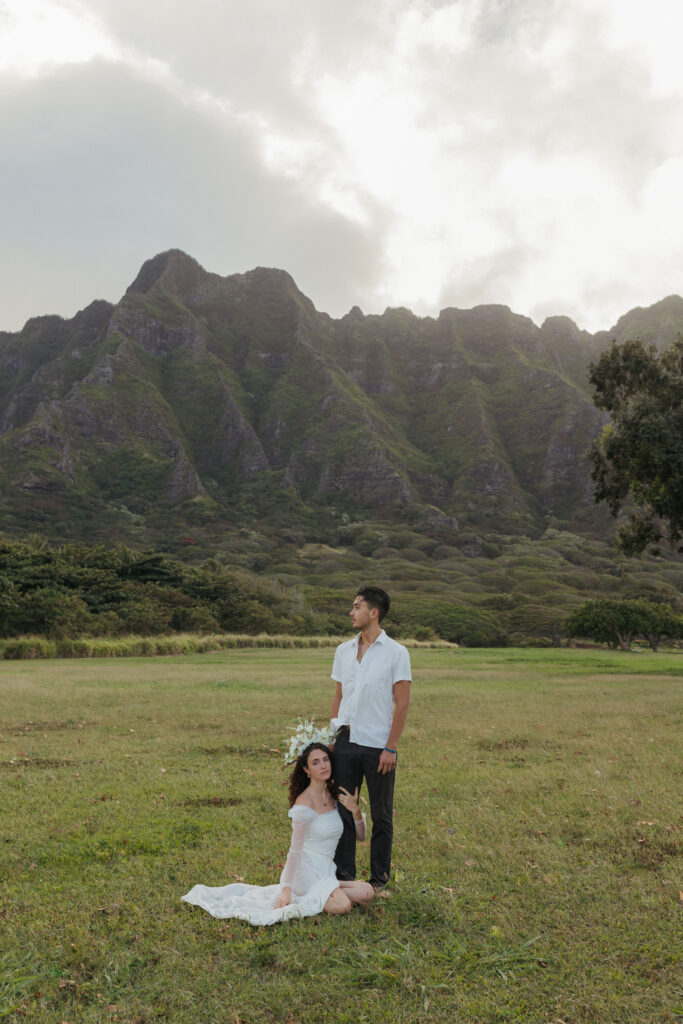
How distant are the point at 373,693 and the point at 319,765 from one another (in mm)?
830

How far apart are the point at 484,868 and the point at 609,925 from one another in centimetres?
149

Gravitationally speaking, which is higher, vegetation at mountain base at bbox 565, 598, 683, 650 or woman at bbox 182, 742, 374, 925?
woman at bbox 182, 742, 374, 925

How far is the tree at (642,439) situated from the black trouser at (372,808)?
63.0 ft

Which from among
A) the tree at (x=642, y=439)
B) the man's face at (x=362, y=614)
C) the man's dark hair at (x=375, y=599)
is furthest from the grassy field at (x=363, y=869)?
the tree at (x=642, y=439)

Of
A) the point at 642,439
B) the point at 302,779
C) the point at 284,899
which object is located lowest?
the point at 284,899

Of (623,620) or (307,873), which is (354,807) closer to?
(307,873)

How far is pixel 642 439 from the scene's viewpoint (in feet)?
71.5

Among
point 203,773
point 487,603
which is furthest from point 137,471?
point 203,773

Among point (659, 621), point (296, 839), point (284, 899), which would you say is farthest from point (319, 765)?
point (659, 621)

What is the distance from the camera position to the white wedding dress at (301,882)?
537 centimetres

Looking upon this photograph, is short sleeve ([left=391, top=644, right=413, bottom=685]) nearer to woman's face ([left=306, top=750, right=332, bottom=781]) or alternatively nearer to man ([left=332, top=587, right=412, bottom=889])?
man ([left=332, top=587, right=412, bottom=889])

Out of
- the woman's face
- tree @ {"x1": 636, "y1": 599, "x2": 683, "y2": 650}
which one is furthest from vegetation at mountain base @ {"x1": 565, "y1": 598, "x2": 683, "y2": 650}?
the woman's face

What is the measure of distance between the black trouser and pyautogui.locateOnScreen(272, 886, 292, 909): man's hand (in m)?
0.63

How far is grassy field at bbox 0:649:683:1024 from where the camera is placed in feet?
13.7
